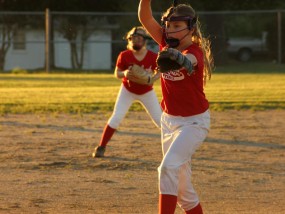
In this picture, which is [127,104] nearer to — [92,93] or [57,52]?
[92,93]

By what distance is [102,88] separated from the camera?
997 inches

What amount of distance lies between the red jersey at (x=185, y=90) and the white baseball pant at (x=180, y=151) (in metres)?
0.06

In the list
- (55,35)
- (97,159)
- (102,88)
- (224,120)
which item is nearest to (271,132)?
(224,120)

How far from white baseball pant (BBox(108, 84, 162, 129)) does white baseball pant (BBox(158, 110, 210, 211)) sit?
499cm

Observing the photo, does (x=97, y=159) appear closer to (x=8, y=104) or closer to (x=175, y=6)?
(x=175, y=6)

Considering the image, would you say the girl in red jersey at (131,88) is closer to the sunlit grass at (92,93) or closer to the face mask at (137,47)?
the face mask at (137,47)

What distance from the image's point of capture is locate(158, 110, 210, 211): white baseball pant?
6746mm

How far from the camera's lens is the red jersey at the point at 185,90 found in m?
6.81

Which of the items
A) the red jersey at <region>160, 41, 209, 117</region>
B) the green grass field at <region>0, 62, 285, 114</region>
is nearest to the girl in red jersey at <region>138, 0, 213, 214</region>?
the red jersey at <region>160, 41, 209, 117</region>

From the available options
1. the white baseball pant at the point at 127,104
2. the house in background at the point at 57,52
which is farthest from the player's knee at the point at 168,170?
the house in background at the point at 57,52

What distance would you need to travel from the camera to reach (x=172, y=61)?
636 centimetres

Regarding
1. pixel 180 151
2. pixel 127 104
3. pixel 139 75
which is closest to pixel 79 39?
pixel 127 104

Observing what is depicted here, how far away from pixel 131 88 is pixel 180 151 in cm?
539

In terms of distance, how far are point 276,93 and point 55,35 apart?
19.5 meters
